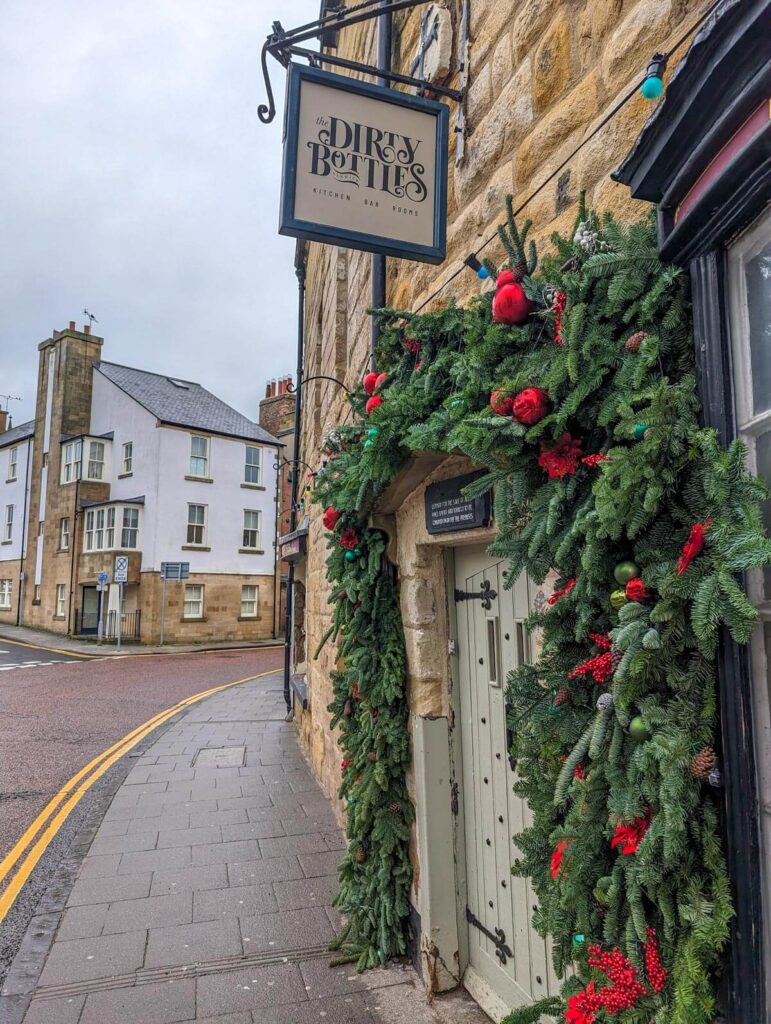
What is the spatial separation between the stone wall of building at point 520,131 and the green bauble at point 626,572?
3.71 ft

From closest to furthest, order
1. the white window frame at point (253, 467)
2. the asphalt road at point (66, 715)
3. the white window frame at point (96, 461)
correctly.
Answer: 1. the asphalt road at point (66, 715)
2. the white window frame at point (96, 461)
3. the white window frame at point (253, 467)

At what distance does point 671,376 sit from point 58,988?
4.16 meters

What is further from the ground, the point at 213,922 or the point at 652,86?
the point at 652,86

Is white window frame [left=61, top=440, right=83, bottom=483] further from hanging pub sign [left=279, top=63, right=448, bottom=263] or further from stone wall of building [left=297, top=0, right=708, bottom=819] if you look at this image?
hanging pub sign [left=279, top=63, right=448, bottom=263]

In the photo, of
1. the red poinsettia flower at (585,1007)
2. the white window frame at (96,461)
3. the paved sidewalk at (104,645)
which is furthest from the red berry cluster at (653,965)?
the white window frame at (96,461)

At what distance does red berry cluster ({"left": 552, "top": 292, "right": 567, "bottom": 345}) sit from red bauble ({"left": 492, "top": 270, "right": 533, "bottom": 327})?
16 cm

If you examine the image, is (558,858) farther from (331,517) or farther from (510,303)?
(331,517)

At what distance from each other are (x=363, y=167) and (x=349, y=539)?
199 cm

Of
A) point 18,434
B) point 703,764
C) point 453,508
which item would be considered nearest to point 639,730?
point 703,764

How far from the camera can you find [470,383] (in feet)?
7.48

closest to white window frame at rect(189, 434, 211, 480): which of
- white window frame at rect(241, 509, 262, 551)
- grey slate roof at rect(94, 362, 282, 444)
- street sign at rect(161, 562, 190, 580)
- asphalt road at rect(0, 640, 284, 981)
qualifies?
grey slate roof at rect(94, 362, 282, 444)

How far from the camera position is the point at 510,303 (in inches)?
83.7

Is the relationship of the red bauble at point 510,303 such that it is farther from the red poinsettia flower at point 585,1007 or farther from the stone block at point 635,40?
the red poinsettia flower at point 585,1007

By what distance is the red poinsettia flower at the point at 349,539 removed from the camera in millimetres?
3951
